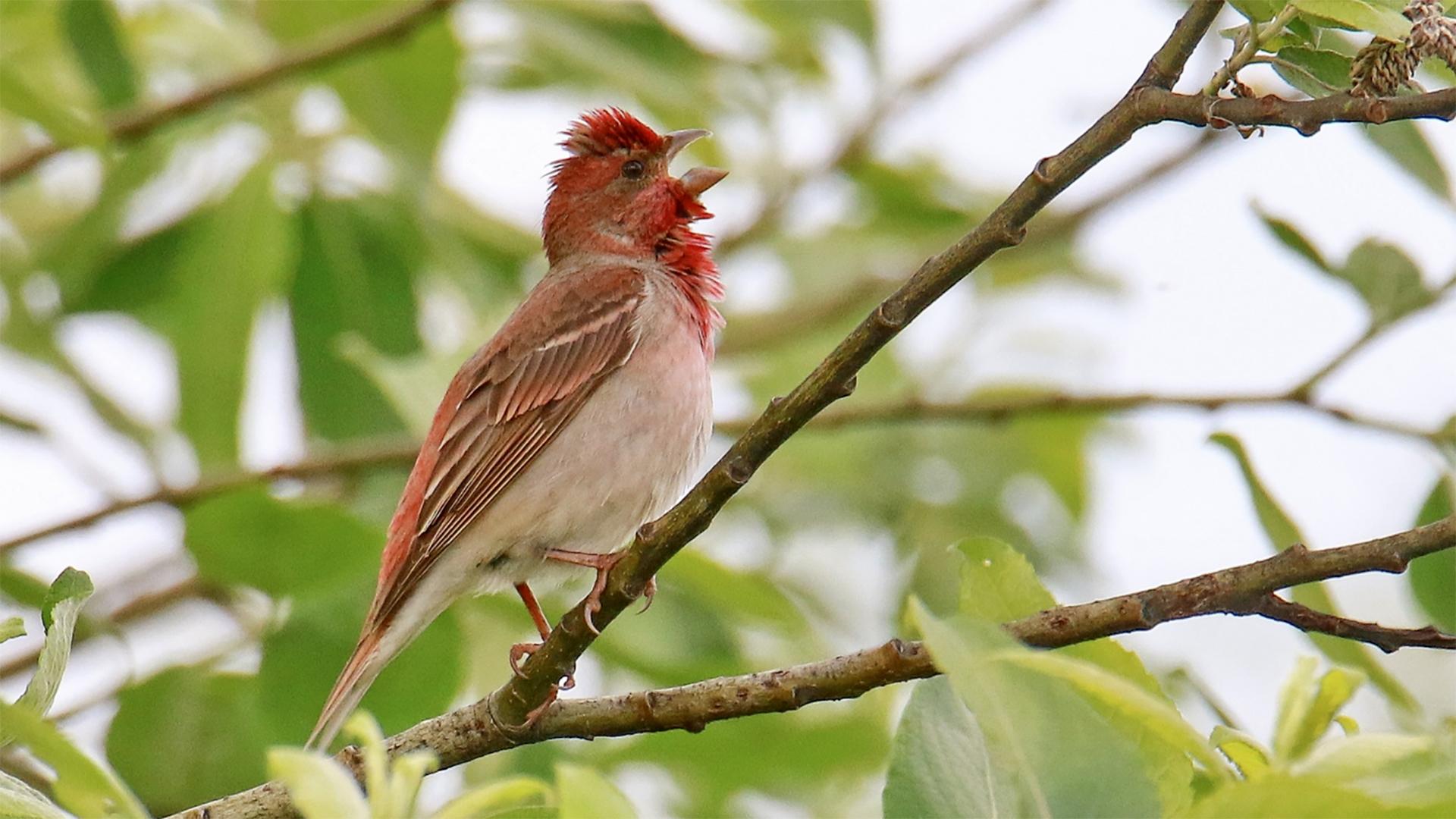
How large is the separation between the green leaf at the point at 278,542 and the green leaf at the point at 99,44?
1.58 metres

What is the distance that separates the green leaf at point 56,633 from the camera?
9.17 feet

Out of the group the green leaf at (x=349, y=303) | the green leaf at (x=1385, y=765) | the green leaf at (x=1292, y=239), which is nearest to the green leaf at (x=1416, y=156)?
the green leaf at (x=1292, y=239)

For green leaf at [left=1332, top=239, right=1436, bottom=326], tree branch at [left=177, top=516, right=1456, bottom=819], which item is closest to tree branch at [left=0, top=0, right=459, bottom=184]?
tree branch at [left=177, top=516, right=1456, bottom=819]

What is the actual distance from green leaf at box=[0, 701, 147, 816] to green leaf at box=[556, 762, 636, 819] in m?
0.61

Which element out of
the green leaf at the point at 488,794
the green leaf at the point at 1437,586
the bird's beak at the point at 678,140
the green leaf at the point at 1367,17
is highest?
the bird's beak at the point at 678,140

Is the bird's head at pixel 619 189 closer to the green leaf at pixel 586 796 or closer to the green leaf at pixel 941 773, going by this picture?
the green leaf at pixel 941 773

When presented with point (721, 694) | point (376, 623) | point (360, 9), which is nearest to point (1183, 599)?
point (721, 694)

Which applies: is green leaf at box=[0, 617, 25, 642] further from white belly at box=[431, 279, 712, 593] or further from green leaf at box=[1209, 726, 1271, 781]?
white belly at box=[431, 279, 712, 593]

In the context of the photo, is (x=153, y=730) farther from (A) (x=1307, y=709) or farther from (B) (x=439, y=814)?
(A) (x=1307, y=709)

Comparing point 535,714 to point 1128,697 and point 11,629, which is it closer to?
point 11,629

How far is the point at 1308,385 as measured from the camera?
5.20 metres

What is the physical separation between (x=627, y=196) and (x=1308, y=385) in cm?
287

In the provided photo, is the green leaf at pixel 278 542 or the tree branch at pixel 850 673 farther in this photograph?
the green leaf at pixel 278 542

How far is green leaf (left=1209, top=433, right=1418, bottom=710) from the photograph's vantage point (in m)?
3.71
